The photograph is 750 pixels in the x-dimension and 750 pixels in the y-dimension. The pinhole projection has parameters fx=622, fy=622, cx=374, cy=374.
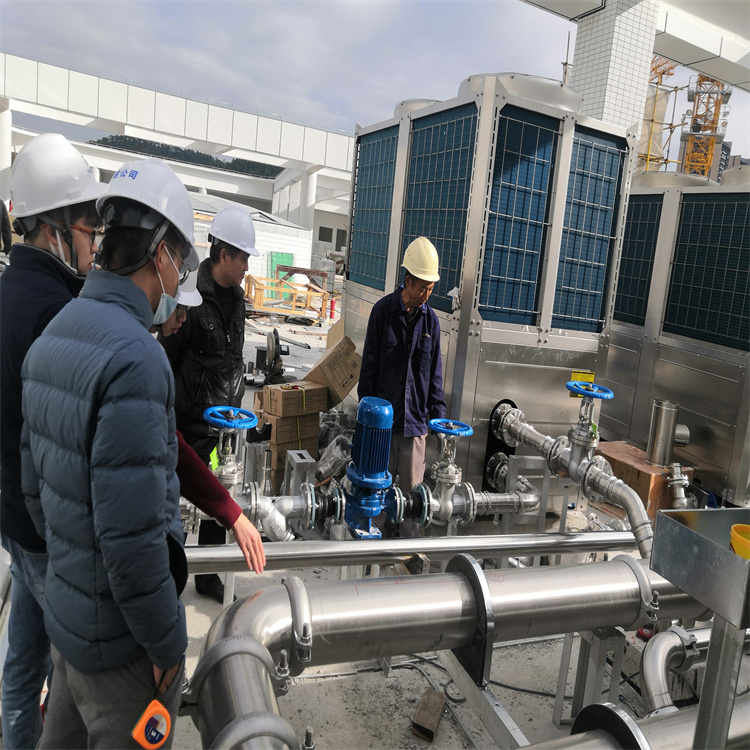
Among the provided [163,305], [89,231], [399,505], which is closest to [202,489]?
[163,305]

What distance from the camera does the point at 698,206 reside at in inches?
222

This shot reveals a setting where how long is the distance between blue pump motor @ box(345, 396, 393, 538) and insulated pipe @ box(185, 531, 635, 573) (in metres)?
0.75

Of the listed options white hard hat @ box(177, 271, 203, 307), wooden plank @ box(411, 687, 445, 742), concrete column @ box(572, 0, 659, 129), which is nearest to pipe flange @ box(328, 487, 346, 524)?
wooden plank @ box(411, 687, 445, 742)

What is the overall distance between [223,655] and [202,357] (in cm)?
205

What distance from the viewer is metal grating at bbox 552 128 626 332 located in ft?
14.8

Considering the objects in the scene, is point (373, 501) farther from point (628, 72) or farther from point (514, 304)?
point (628, 72)

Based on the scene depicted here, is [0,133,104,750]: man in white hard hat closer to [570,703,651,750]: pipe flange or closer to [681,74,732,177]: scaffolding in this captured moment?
[570,703,651,750]: pipe flange

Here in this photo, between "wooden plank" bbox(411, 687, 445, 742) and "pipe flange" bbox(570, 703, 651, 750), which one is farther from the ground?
"pipe flange" bbox(570, 703, 651, 750)

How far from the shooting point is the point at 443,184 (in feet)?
15.1

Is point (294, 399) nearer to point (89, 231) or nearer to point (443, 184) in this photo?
point (443, 184)

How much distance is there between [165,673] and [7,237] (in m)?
2.25

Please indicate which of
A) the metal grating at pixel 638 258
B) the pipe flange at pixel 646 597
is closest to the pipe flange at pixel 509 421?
the pipe flange at pixel 646 597

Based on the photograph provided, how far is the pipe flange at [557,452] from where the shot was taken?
3.99 m

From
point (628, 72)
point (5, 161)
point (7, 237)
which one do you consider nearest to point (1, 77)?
point (5, 161)
